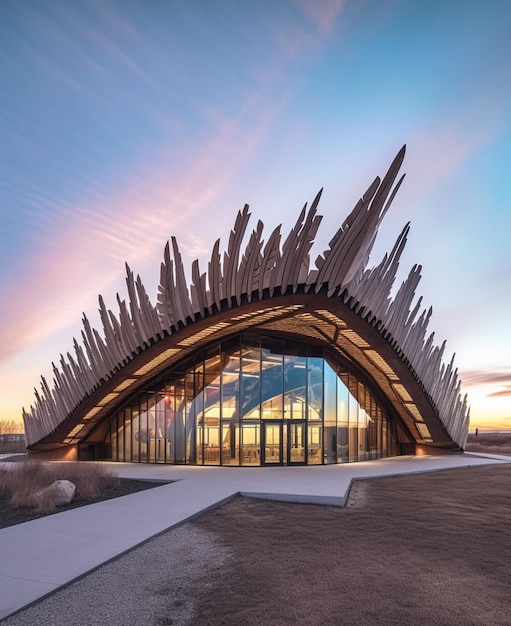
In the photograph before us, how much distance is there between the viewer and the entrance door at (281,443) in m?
22.2

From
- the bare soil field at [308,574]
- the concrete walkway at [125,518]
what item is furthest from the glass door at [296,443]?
the bare soil field at [308,574]

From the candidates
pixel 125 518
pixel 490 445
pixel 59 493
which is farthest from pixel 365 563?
pixel 490 445

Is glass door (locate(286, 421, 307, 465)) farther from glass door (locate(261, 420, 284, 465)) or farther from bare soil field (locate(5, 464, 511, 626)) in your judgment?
bare soil field (locate(5, 464, 511, 626))

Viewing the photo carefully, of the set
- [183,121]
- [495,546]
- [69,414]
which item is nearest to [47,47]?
[183,121]

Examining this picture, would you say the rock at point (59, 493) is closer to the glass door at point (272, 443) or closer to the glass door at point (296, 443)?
the glass door at point (272, 443)

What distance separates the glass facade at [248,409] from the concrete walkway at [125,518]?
2.18m

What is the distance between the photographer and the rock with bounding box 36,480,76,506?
12.0m

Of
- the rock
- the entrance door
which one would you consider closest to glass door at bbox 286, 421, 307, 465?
the entrance door

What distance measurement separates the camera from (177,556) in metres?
8.02

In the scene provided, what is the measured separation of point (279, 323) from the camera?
21422 mm

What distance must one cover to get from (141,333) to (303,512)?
30.5 feet

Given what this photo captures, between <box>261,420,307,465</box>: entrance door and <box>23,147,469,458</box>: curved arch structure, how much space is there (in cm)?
401

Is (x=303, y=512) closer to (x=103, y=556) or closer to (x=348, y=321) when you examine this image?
(x=103, y=556)

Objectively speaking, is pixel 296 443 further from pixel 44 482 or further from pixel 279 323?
pixel 44 482
